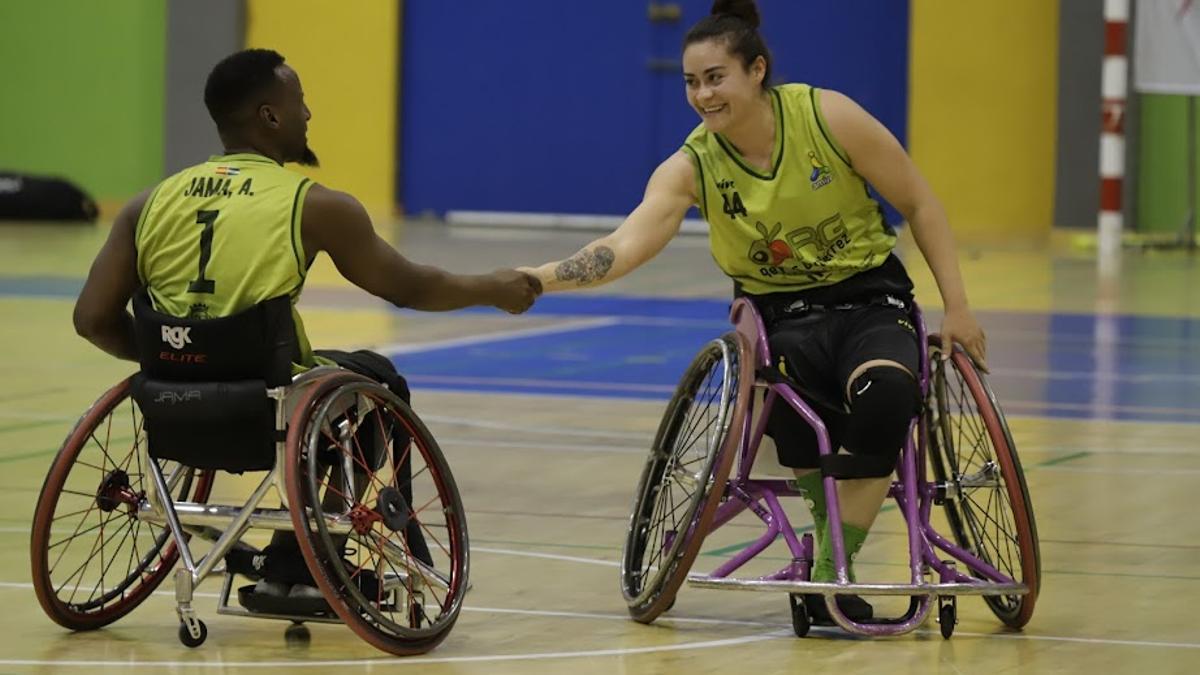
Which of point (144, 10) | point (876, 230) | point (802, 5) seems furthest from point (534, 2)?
point (876, 230)

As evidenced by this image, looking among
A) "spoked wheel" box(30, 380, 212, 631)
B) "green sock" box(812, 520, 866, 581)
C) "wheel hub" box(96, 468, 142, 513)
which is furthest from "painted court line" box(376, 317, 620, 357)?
"green sock" box(812, 520, 866, 581)

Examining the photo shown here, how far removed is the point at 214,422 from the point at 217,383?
0.07 m

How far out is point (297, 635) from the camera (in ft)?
14.2

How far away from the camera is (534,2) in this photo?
18438 mm

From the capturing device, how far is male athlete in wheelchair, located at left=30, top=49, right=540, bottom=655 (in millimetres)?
4102

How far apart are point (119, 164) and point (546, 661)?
15.9 m

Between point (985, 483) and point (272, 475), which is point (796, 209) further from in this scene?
point (272, 475)

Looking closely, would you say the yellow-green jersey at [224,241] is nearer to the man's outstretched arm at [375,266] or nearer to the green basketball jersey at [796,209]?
the man's outstretched arm at [375,266]

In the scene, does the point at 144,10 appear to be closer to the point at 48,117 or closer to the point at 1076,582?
the point at 48,117

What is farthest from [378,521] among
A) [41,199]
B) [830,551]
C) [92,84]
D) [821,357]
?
[92,84]

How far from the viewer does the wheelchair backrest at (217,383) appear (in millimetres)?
4105

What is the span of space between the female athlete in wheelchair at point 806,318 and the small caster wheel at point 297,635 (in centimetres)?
67

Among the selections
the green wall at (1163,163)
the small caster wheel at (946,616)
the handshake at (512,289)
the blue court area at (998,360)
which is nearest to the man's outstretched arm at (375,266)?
the handshake at (512,289)

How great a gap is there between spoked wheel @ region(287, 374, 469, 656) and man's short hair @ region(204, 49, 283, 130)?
0.61 m
